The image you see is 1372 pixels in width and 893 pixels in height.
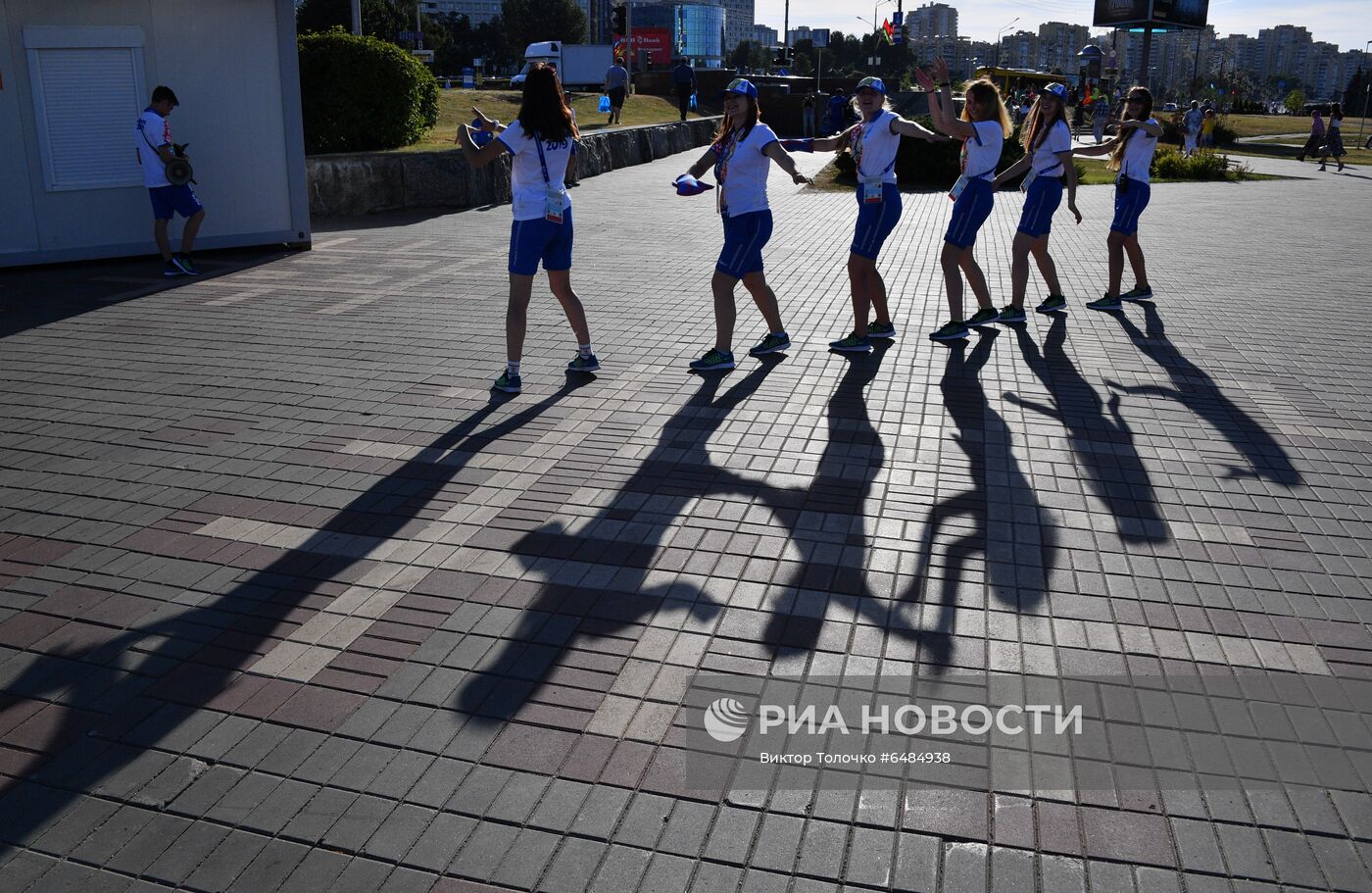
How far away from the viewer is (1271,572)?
4.43m

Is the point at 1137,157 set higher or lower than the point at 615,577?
higher

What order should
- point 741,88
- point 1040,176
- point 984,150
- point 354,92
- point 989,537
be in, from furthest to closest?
point 354,92 → point 1040,176 → point 984,150 → point 741,88 → point 989,537

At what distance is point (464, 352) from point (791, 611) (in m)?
4.47

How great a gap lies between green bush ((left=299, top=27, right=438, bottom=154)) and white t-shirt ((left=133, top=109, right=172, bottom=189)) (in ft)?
18.9

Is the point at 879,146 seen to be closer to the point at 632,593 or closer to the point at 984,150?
the point at 984,150

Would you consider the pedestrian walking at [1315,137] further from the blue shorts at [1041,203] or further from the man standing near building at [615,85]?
the blue shorts at [1041,203]

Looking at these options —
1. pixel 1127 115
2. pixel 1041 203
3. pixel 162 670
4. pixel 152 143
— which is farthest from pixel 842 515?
pixel 152 143

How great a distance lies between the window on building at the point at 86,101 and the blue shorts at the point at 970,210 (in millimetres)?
8201

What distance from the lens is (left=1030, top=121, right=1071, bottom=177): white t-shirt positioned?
28.7 feet

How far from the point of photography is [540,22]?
86.6 m

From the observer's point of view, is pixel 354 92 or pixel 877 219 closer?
pixel 877 219

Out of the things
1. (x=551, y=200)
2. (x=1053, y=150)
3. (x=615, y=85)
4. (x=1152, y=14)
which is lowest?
(x=551, y=200)

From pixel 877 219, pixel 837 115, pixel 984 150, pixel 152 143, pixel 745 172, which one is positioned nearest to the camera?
pixel 745 172

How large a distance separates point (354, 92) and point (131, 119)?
5.18m
